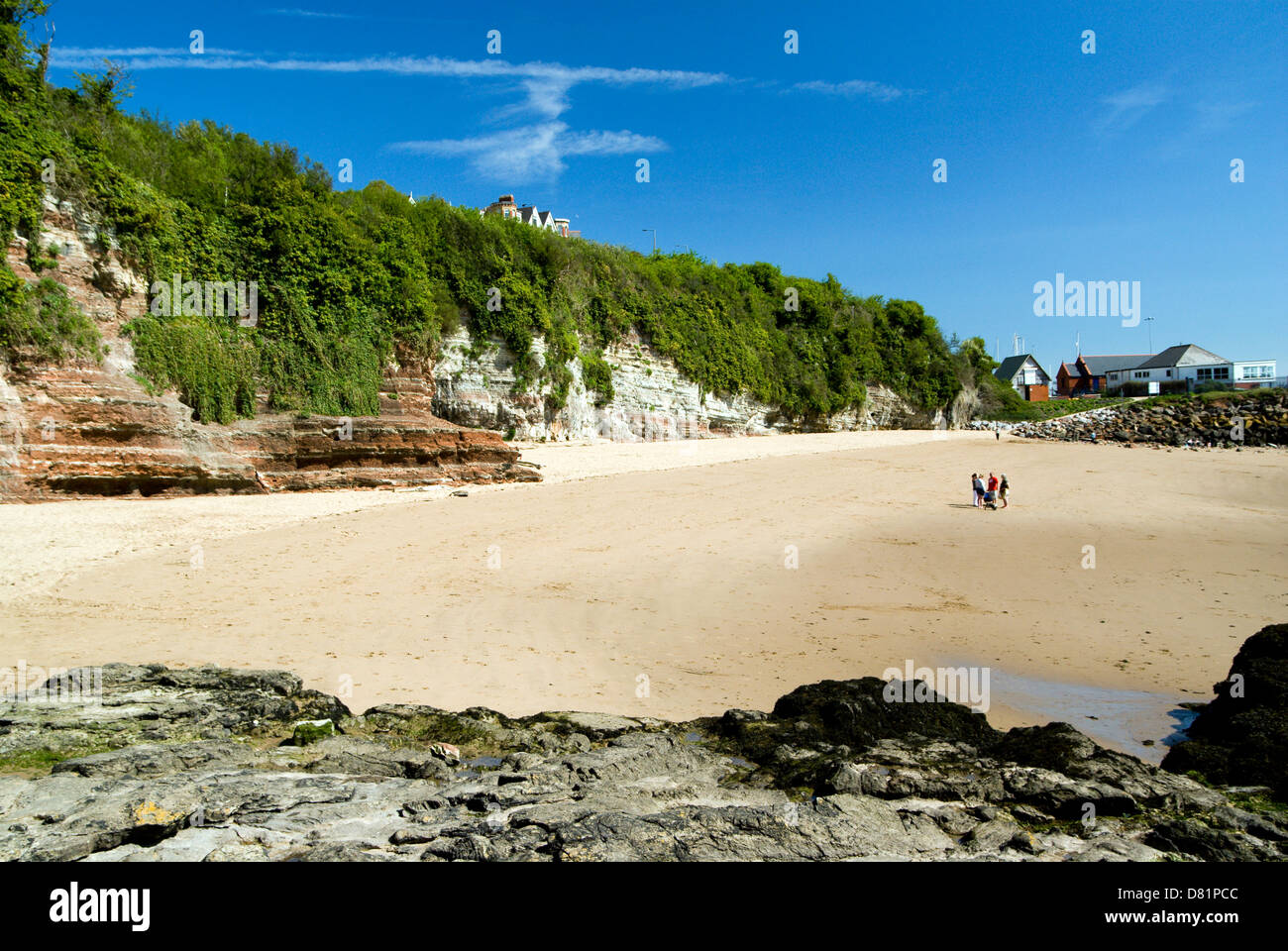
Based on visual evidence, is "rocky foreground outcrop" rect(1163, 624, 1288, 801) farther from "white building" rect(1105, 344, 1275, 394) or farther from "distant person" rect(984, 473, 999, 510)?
"white building" rect(1105, 344, 1275, 394)

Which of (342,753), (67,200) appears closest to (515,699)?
(342,753)

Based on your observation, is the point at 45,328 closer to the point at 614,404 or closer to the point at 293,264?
the point at 293,264

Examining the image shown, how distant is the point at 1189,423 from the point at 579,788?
46.1 meters

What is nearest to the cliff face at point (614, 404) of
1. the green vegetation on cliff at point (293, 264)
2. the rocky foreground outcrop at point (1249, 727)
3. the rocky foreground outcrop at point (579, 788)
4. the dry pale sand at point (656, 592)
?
the green vegetation on cliff at point (293, 264)

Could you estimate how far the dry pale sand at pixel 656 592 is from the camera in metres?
7.23

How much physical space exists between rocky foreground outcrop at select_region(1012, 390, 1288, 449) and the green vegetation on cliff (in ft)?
69.1

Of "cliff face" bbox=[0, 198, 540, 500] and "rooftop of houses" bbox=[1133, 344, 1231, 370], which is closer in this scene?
"cliff face" bbox=[0, 198, 540, 500]

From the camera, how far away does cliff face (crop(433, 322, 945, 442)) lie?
26.8m

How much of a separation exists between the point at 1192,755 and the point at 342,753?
5264 millimetres

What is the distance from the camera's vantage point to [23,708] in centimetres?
526

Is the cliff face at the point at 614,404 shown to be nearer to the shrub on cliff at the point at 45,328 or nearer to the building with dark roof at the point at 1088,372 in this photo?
the shrub on cliff at the point at 45,328

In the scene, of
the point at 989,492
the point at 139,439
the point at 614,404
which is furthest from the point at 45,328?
the point at 989,492

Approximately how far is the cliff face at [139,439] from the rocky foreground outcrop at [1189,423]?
3347 centimetres

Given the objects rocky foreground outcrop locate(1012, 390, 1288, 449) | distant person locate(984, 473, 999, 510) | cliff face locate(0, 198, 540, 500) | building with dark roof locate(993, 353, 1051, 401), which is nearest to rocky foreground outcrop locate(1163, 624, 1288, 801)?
distant person locate(984, 473, 999, 510)
